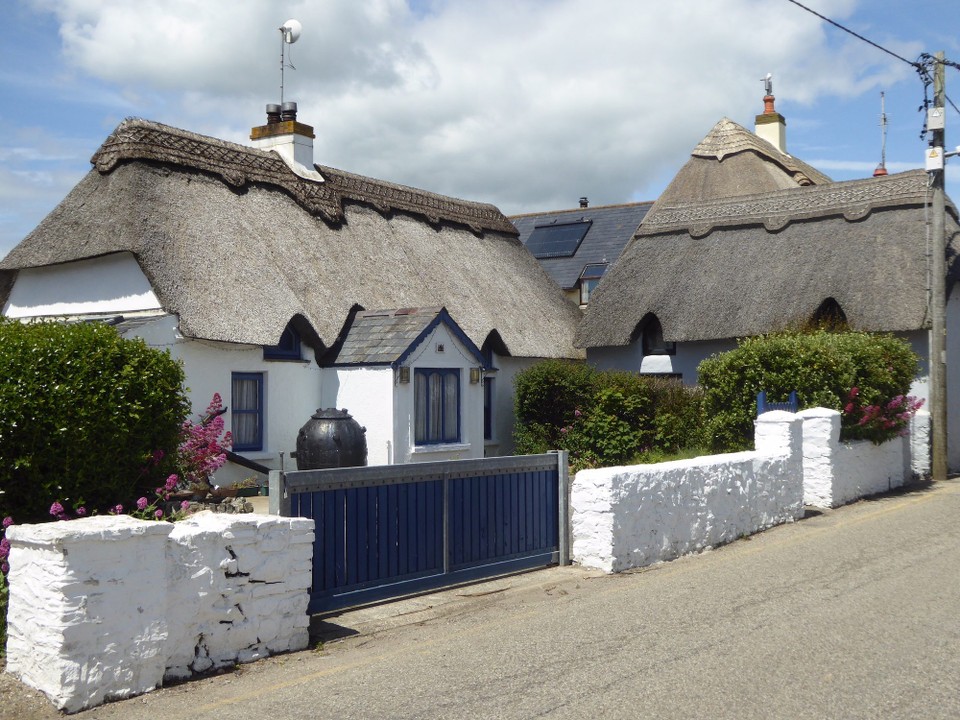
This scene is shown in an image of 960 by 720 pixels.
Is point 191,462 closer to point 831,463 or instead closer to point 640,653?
point 640,653

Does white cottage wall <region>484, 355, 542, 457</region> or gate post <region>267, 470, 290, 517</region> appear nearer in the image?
gate post <region>267, 470, 290, 517</region>

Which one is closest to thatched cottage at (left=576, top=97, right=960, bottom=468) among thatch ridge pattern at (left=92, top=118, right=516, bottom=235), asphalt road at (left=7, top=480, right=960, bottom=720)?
thatch ridge pattern at (left=92, top=118, right=516, bottom=235)

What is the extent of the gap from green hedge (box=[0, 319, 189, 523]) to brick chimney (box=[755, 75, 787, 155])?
30959 mm

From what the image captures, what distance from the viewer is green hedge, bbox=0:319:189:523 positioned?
7801 mm

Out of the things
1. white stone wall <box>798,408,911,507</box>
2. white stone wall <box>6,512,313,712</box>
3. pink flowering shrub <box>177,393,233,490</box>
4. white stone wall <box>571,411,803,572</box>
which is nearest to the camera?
white stone wall <box>6,512,313,712</box>

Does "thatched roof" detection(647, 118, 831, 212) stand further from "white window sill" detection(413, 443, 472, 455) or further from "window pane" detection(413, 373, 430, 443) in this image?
"window pane" detection(413, 373, 430, 443)

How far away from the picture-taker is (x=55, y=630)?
5754 mm

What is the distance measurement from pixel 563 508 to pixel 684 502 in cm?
153

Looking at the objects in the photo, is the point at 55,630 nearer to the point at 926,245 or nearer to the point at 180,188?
the point at 180,188

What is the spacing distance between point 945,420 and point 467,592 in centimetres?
1356

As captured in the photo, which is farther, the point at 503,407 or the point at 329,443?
the point at 503,407

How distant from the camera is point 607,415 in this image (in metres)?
20.1

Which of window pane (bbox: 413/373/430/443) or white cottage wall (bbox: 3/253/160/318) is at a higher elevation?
white cottage wall (bbox: 3/253/160/318)

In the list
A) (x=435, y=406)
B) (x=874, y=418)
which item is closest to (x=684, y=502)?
(x=874, y=418)
